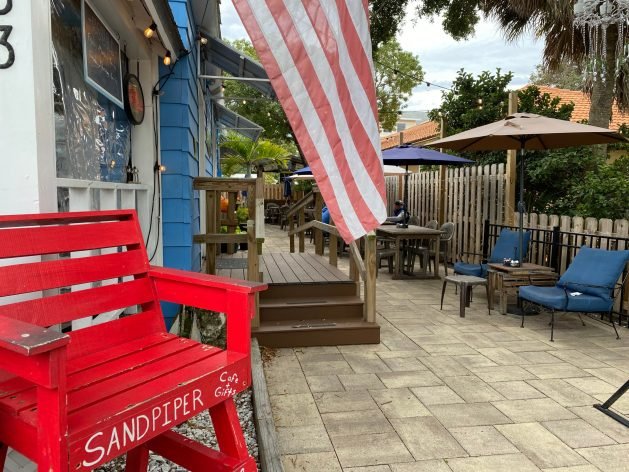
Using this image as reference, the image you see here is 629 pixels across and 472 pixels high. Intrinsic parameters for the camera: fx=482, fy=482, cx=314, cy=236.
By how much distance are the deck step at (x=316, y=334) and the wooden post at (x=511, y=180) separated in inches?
156

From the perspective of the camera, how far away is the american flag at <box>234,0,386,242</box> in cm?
166

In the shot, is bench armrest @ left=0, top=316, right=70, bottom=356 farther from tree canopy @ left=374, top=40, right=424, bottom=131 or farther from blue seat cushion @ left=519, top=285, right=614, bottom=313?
tree canopy @ left=374, top=40, right=424, bottom=131

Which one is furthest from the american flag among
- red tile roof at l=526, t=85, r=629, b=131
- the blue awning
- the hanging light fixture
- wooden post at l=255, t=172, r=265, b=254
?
red tile roof at l=526, t=85, r=629, b=131

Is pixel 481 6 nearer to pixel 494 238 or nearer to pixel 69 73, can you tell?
pixel 494 238

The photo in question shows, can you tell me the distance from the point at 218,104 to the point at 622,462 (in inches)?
388

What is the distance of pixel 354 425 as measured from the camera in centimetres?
297

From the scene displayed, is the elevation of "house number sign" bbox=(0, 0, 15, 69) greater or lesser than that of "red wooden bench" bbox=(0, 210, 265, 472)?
greater

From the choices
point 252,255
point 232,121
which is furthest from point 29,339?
point 232,121

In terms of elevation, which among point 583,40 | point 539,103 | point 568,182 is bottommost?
point 568,182

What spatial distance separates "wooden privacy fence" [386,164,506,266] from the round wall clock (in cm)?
586

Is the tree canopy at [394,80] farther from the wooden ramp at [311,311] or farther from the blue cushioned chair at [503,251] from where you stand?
the wooden ramp at [311,311]

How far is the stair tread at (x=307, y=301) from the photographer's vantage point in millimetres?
4902

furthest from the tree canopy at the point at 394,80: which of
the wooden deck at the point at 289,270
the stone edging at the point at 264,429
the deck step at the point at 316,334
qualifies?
the stone edging at the point at 264,429

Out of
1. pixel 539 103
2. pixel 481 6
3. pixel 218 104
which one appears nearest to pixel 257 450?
pixel 539 103
